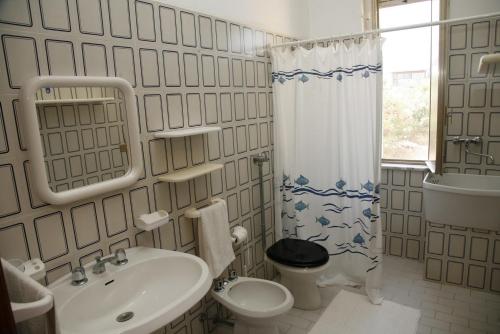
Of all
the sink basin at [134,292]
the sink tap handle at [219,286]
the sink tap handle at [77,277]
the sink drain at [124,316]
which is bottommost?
the sink tap handle at [219,286]

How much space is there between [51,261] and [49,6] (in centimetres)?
99

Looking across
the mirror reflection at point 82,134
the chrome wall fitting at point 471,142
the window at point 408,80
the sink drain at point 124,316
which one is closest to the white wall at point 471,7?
the window at point 408,80

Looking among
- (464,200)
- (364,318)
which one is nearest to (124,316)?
(364,318)

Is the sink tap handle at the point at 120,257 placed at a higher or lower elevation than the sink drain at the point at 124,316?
higher

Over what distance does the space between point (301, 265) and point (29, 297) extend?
5.94 feet

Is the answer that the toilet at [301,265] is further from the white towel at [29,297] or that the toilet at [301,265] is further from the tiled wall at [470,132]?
the white towel at [29,297]

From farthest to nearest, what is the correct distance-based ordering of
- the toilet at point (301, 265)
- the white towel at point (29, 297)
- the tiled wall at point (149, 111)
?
the toilet at point (301, 265)
the tiled wall at point (149, 111)
the white towel at point (29, 297)

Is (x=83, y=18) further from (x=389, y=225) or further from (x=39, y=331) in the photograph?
(x=389, y=225)

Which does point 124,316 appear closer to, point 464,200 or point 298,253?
point 298,253

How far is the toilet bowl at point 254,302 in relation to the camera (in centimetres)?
188

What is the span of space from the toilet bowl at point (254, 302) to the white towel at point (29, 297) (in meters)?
1.30

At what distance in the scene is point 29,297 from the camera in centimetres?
75

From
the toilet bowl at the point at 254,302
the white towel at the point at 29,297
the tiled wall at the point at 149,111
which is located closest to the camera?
the white towel at the point at 29,297

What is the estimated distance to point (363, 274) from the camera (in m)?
2.68
